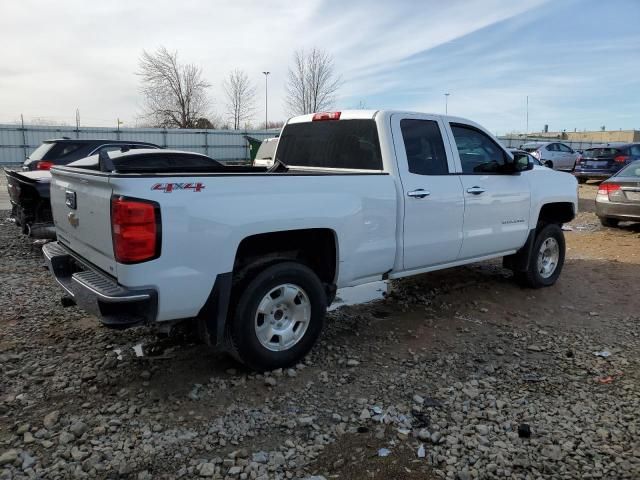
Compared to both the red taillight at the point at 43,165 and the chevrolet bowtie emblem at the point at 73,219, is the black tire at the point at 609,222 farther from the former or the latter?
the red taillight at the point at 43,165

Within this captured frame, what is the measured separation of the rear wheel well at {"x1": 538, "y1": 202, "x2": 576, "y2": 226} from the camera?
6.36 m

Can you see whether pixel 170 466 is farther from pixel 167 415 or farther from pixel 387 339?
pixel 387 339

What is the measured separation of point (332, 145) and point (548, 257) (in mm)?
3382

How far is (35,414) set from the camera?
10.6 feet

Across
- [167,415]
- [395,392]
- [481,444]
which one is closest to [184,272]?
[167,415]

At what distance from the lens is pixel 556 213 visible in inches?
256

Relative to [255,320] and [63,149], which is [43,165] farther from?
[255,320]

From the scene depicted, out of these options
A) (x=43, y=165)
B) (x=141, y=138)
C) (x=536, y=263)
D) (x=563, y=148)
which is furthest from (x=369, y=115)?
(x=141, y=138)

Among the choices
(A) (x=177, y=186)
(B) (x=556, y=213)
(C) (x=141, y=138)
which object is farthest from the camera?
(C) (x=141, y=138)

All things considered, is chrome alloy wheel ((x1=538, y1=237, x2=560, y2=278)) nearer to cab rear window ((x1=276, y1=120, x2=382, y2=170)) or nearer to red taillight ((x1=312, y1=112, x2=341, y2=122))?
cab rear window ((x1=276, y1=120, x2=382, y2=170))

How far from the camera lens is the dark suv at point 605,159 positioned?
1875 cm

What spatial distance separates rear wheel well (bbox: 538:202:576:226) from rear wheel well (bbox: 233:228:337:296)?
135 inches

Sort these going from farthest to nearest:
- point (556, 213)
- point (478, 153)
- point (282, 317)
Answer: point (556, 213), point (478, 153), point (282, 317)

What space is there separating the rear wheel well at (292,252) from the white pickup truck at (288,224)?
0.01 m
